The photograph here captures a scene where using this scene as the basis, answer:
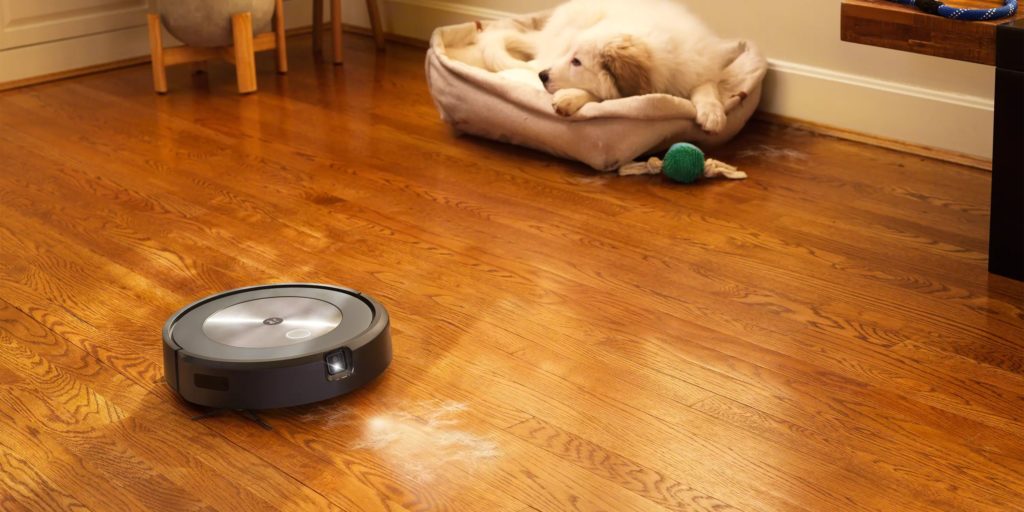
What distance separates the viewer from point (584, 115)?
9.26 feet

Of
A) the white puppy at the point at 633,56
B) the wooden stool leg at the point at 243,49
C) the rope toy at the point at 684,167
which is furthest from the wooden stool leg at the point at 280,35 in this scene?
the rope toy at the point at 684,167

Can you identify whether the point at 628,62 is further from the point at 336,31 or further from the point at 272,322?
the point at 336,31

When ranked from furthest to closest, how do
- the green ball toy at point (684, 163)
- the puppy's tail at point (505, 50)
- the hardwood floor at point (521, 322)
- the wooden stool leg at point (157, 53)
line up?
1. the wooden stool leg at point (157, 53)
2. the puppy's tail at point (505, 50)
3. the green ball toy at point (684, 163)
4. the hardwood floor at point (521, 322)

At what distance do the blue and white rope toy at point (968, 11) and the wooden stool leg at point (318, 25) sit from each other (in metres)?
2.71

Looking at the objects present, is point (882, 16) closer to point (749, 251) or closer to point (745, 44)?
point (749, 251)

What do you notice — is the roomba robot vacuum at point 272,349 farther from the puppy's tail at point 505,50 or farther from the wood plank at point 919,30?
the puppy's tail at point 505,50

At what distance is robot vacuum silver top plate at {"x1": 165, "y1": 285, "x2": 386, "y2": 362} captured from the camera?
67.3 inches

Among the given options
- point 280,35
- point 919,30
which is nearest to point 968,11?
point 919,30

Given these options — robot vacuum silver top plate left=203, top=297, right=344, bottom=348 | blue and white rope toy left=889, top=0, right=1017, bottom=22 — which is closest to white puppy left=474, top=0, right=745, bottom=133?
blue and white rope toy left=889, top=0, right=1017, bottom=22

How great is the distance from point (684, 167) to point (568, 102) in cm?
35

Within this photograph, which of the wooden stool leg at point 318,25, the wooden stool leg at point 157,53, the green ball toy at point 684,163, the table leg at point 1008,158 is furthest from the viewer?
the wooden stool leg at point 318,25

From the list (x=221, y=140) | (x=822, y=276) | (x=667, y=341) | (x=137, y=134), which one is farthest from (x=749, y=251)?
(x=137, y=134)

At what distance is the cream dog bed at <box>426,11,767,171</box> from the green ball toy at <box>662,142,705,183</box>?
9 cm

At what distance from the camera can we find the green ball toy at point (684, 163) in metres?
2.76
